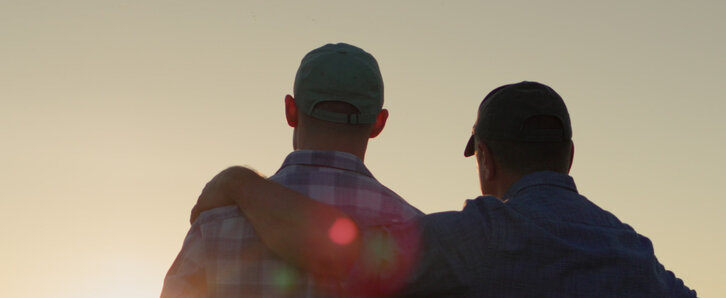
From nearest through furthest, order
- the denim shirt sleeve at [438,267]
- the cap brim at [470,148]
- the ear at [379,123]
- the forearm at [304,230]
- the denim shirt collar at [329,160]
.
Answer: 1. the forearm at [304,230]
2. the denim shirt sleeve at [438,267]
3. the denim shirt collar at [329,160]
4. the ear at [379,123]
5. the cap brim at [470,148]

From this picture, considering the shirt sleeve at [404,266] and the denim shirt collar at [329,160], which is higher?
the denim shirt collar at [329,160]

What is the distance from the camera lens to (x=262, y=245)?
3.94 m

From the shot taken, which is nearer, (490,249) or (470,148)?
(490,249)

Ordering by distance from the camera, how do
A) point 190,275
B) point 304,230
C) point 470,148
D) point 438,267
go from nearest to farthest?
point 304,230 < point 438,267 < point 190,275 < point 470,148

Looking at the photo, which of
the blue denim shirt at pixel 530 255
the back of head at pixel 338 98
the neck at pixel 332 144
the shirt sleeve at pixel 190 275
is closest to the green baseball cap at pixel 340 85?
the back of head at pixel 338 98

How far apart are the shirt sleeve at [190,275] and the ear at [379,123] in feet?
3.55

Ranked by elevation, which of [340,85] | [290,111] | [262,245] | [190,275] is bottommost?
[190,275]

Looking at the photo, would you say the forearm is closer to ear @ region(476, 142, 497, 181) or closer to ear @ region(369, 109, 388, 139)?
ear @ region(369, 109, 388, 139)

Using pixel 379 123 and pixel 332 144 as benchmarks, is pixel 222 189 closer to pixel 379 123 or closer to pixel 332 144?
pixel 332 144

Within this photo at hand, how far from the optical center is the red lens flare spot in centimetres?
370

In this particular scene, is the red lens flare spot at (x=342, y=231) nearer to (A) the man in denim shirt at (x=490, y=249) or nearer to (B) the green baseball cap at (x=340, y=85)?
(A) the man in denim shirt at (x=490, y=249)

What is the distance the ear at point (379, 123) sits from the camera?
4.52 m

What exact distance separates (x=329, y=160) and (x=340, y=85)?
0.43m

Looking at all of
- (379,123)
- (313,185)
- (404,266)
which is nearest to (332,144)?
(313,185)
